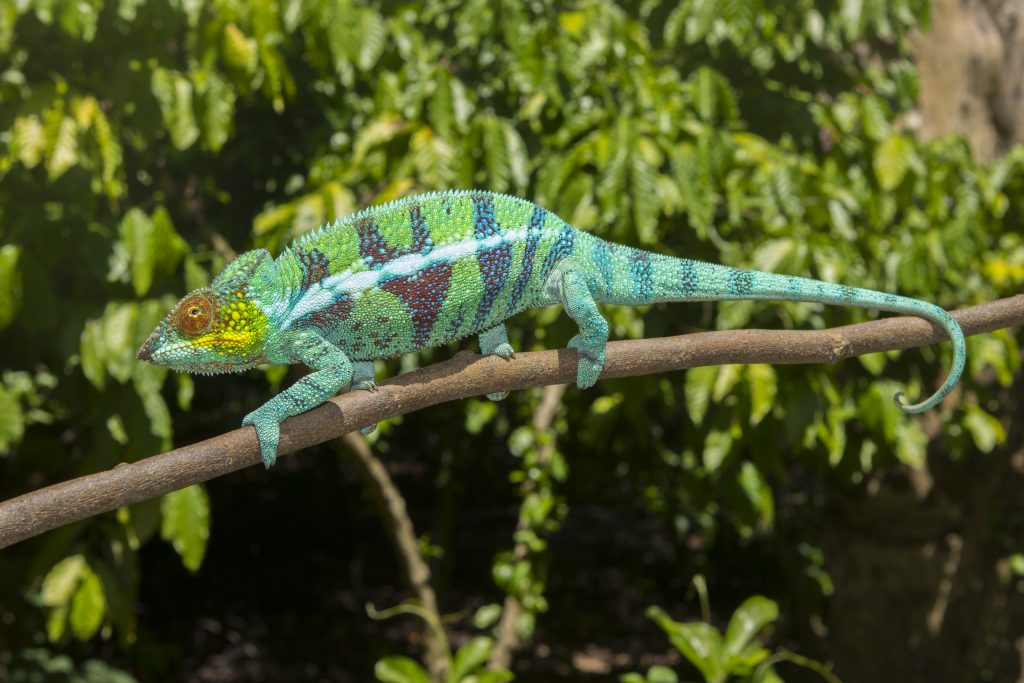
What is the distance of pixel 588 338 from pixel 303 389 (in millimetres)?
420

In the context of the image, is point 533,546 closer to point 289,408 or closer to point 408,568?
point 408,568

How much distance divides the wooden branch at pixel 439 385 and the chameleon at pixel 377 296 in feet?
0.09

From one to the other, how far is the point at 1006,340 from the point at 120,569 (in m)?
2.93

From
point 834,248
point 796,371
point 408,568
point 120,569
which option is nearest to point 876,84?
point 834,248

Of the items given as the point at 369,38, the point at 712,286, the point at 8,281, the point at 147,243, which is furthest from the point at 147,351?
the point at 369,38

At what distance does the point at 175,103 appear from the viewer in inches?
129

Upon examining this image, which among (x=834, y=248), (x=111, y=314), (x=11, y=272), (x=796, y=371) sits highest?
(x=11, y=272)

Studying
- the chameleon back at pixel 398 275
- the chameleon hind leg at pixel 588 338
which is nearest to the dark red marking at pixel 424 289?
the chameleon back at pixel 398 275

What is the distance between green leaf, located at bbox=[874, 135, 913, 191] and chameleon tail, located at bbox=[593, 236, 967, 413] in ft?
6.52

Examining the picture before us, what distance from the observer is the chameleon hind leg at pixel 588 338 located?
1.64m

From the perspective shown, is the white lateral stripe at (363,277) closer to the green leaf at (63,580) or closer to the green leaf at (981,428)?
the green leaf at (63,580)

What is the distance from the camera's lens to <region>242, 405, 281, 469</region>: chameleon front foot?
142 cm

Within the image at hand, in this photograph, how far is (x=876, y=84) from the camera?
4449 millimetres

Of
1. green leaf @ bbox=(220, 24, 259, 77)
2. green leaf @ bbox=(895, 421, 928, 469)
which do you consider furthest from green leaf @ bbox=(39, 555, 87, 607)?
green leaf @ bbox=(895, 421, 928, 469)
